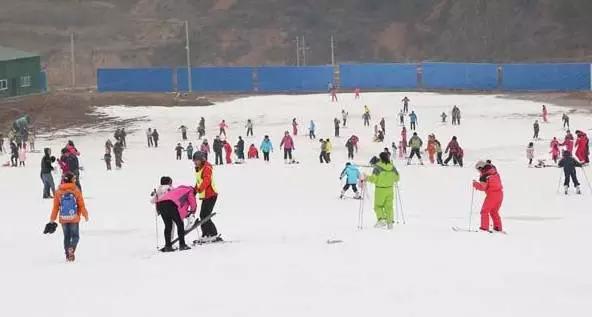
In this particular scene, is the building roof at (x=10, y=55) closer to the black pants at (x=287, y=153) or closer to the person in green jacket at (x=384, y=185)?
the black pants at (x=287, y=153)

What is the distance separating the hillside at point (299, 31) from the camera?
108 metres

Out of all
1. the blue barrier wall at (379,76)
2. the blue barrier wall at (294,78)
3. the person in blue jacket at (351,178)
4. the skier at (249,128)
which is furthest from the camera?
the blue barrier wall at (294,78)

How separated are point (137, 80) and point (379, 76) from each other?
1836 cm

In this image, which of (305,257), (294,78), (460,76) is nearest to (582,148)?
(305,257)

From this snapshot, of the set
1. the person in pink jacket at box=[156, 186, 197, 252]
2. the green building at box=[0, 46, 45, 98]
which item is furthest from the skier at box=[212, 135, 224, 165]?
the green building at box=[0, 46, 45, 98]

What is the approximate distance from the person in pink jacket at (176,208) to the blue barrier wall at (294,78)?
64.6 metres

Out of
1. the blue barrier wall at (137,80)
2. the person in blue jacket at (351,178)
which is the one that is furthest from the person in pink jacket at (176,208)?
the blue barrier wall at (137,80)

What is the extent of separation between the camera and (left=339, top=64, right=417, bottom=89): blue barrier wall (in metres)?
77.5

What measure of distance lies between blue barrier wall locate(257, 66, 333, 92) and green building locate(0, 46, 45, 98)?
54.9 ft

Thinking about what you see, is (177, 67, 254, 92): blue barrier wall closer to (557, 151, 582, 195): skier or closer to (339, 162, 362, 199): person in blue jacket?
(557, 151, 582, 195): skier

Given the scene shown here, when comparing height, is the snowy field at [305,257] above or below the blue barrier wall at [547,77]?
below

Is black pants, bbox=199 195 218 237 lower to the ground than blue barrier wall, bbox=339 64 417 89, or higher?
lower

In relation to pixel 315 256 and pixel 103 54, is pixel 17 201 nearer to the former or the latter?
pixel 315 256

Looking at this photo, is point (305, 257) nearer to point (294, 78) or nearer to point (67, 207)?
point (67, 207)
